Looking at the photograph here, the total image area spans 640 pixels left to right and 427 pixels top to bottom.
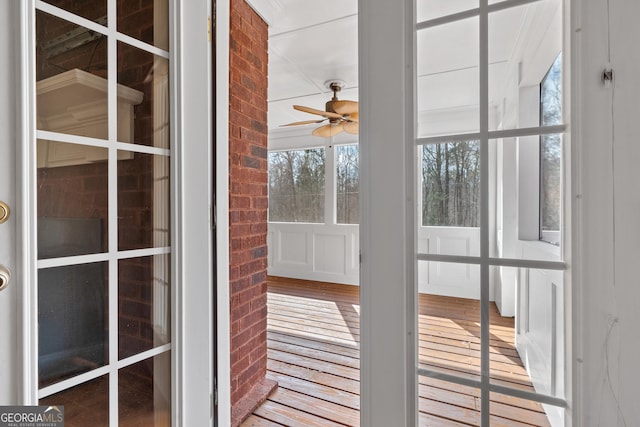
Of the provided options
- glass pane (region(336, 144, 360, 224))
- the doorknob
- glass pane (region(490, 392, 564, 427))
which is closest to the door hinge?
the doorknob

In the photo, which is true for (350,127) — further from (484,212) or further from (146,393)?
(146,393)

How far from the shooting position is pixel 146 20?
119 centimetres

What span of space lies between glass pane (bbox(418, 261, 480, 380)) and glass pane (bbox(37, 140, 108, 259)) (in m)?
1.12

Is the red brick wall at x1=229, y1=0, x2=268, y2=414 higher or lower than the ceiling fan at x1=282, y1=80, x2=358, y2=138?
lower

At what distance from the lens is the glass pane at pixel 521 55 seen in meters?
0.95

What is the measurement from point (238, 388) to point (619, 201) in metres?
1.98

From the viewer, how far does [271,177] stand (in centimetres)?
564

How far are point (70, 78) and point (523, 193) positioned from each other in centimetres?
155

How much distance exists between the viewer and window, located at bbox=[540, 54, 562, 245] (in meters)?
0.94

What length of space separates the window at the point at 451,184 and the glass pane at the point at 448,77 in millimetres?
66

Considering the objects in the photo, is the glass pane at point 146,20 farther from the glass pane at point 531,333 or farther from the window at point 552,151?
the glass pane at point 531,333

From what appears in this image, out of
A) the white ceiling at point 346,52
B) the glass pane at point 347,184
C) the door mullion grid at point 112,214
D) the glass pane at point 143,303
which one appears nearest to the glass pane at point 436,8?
the white ceiling at point 346,52

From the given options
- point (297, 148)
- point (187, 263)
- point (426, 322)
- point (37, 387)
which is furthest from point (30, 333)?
point (297, 148)

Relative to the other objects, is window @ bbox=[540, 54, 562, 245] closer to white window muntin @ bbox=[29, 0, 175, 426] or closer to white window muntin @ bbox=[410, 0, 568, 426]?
white window muntin @ bbox=[410, 0, 568, 426]
